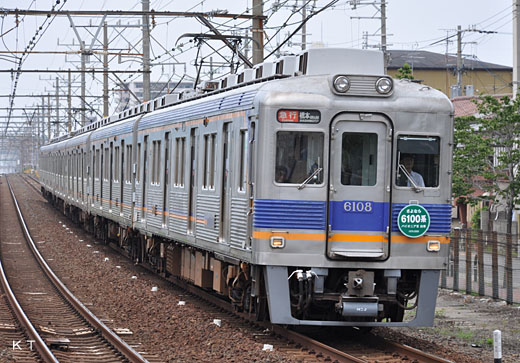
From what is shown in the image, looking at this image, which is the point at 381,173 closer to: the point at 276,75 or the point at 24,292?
the point at 276,75

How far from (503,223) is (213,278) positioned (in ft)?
54.8

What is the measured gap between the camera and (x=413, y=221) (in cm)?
1035

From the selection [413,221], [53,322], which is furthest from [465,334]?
[53,322]

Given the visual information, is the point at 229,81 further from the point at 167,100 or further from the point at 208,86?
the point at 167,100

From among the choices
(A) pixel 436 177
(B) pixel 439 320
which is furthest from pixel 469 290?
(A) pixel 436 177

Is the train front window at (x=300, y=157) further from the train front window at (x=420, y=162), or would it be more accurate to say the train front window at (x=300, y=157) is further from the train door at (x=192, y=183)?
the train door at (x=192, y=183)

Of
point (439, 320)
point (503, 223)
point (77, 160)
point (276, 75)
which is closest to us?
point (276, 75)

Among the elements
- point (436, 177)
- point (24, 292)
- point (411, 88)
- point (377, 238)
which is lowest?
point (24, 292)

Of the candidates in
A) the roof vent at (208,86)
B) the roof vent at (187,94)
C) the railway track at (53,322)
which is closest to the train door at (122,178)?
the railway track at (53,322)

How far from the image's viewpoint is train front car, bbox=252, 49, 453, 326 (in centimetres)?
1016

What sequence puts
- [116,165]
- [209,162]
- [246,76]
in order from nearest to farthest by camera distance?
[246,76]
[209,162]
[116,165]

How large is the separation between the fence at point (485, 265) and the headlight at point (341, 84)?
14.9 feet

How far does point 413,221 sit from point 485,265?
206 inches

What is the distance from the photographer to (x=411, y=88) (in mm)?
10641
